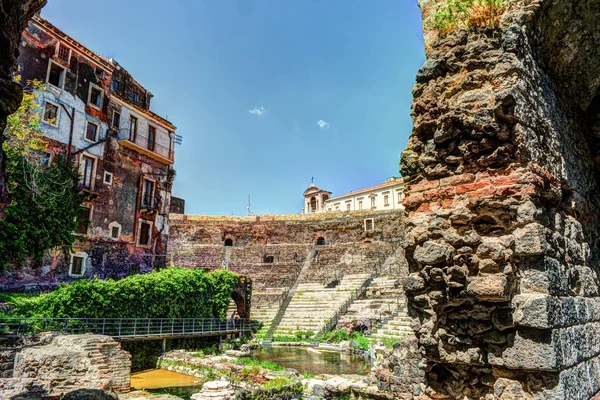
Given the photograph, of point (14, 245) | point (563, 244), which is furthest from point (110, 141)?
point (563, 244)

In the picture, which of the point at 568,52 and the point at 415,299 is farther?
the point at 568,52

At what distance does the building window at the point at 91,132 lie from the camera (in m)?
19.2

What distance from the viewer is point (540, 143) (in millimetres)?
3266

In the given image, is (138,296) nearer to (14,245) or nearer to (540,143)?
(14,245)

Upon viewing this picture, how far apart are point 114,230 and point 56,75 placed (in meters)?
7.67

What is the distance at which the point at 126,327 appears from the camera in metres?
14.3

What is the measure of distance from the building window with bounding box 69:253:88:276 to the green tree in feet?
2.43

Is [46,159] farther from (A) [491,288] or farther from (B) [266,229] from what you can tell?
(B) [266,229]

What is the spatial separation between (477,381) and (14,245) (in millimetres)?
17189

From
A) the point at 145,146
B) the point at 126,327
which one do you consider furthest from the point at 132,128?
the point at 126,327

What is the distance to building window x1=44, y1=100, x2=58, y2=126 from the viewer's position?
17.3 meters

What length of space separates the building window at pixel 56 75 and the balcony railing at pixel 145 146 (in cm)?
371

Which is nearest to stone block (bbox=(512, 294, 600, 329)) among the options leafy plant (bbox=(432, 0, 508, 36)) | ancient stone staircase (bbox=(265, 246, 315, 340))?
leafy plant (bbox=(432, 0, 508, 36))

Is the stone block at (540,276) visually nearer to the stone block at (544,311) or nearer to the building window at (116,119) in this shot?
the stone block at (544,311)
